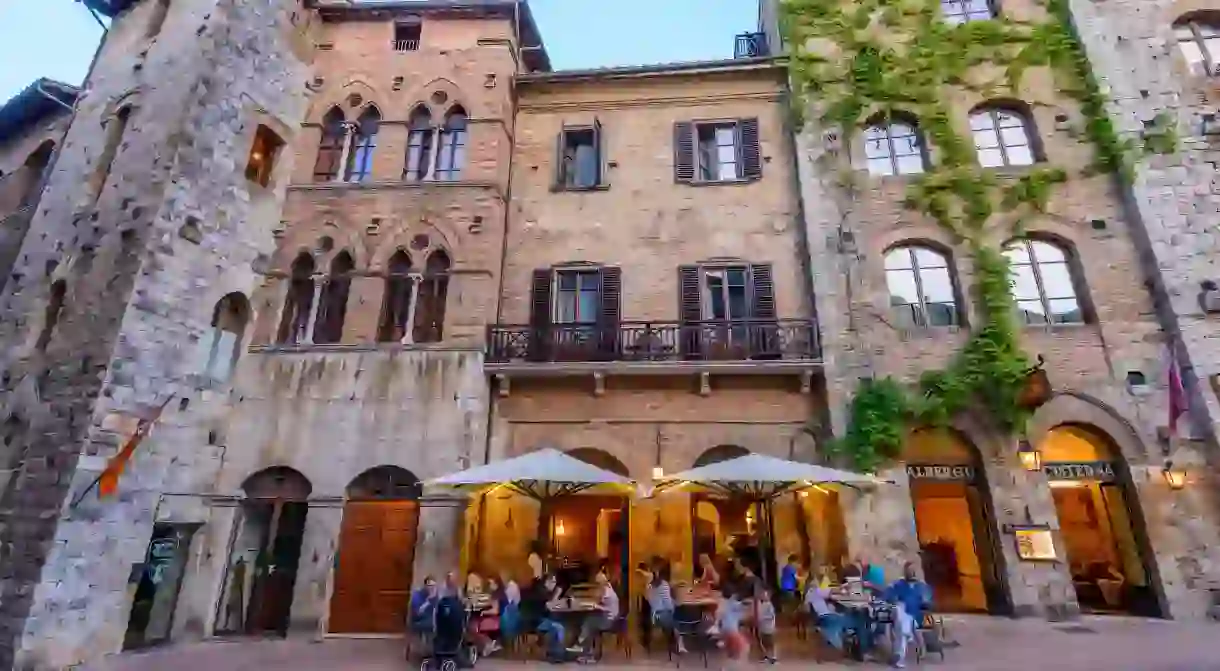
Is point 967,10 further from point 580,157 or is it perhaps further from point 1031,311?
point 580,157

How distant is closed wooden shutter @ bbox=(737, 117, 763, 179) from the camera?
1419cm

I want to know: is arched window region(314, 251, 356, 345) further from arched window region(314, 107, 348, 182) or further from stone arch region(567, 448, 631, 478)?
stone arch region(567, 448, 631, 478)

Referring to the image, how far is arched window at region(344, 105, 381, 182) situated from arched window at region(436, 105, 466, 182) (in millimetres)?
1629

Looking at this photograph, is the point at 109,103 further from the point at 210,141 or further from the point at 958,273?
the point at 958,273

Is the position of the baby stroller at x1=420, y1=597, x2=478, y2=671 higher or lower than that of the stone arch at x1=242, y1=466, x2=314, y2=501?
lower

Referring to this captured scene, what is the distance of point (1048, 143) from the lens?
1342cm

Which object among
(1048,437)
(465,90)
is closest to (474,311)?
(465,90)

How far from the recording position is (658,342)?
1259 cm

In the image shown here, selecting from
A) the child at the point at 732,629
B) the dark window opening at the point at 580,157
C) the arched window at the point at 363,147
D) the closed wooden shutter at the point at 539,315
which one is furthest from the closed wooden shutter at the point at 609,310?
the arched window at the point at 363,147

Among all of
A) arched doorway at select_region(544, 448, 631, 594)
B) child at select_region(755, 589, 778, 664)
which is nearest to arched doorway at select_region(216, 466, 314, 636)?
arched doorway at select_region(544, 448, 631, 594)

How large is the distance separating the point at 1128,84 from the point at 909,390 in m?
9.21

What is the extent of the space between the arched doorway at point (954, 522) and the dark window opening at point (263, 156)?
598 inches

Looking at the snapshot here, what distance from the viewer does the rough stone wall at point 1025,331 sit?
10.9m

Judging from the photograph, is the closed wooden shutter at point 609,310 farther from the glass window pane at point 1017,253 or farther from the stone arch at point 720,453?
the glass window pane at point 1017,253
